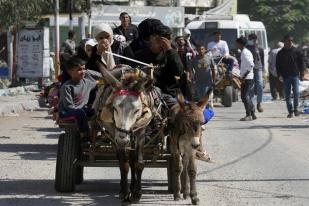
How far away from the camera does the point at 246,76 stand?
21203 millimetres

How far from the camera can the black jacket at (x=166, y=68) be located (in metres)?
9.96

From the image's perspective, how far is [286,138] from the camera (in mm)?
17031

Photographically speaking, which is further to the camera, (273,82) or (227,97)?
(273,82)

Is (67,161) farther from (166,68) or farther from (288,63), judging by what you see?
(288,63)

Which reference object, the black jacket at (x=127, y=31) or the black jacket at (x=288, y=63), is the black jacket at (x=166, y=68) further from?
the black jacket at (x=288, y=63)

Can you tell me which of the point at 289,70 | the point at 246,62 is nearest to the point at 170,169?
the point at 246,62

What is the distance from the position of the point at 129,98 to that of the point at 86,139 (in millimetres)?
1518

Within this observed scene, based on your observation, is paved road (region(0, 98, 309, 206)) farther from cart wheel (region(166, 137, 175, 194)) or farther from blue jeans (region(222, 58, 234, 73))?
blue jeans (region(222, 58, 234, 73))

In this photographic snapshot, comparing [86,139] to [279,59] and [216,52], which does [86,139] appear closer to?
[279,59]

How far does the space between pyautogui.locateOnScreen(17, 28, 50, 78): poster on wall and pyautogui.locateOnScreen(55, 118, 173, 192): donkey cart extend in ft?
67.4

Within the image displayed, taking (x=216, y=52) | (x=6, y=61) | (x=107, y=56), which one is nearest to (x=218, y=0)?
(x=6, y=61)

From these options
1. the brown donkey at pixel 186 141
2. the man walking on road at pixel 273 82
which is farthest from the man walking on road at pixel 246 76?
the brown donkey at pixel 186 141

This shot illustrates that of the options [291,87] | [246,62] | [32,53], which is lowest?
[32,53]

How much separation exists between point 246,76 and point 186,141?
12.3 metres
